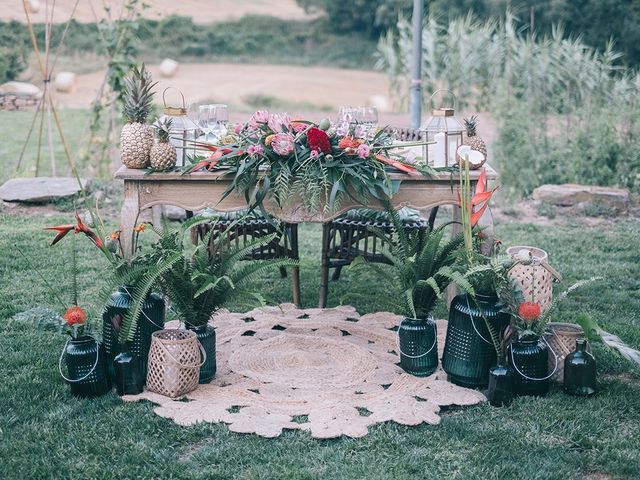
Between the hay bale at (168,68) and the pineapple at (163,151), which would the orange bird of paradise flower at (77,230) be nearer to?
the pineapple at (163,151)

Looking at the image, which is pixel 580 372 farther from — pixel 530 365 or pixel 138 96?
pixel 138 96

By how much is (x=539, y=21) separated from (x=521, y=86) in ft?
21.1

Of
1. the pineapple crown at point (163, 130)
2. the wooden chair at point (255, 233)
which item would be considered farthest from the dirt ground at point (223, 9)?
the pineapple crown at point (163, 130)

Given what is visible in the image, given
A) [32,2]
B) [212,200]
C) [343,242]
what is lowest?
[343,242]

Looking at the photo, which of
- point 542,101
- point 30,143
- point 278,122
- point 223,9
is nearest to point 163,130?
point 278,122

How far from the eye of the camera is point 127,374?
10.2 feet

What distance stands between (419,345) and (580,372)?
25.4 inches

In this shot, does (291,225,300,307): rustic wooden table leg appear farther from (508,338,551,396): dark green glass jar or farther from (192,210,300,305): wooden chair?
(508,338,551,396): dark green glass jar

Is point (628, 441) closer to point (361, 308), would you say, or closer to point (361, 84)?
point (361, 308)

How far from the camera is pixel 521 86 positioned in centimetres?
856

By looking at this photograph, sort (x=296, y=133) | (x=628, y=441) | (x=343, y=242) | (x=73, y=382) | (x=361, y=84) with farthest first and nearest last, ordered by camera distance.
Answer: (x=361, y=84) < (x=343, y=242) < (x=296, y=133) < (x=73, y=382) < (x=628, y=441)

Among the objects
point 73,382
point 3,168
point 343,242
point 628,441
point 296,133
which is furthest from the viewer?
point 3,168

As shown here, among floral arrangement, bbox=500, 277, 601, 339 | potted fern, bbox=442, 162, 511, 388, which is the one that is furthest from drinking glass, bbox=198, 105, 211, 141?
floral arrangement, bbox=500, 277, 601, 339

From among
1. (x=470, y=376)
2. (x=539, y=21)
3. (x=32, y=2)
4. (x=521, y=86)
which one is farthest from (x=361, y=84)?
(x=470, y=376)
